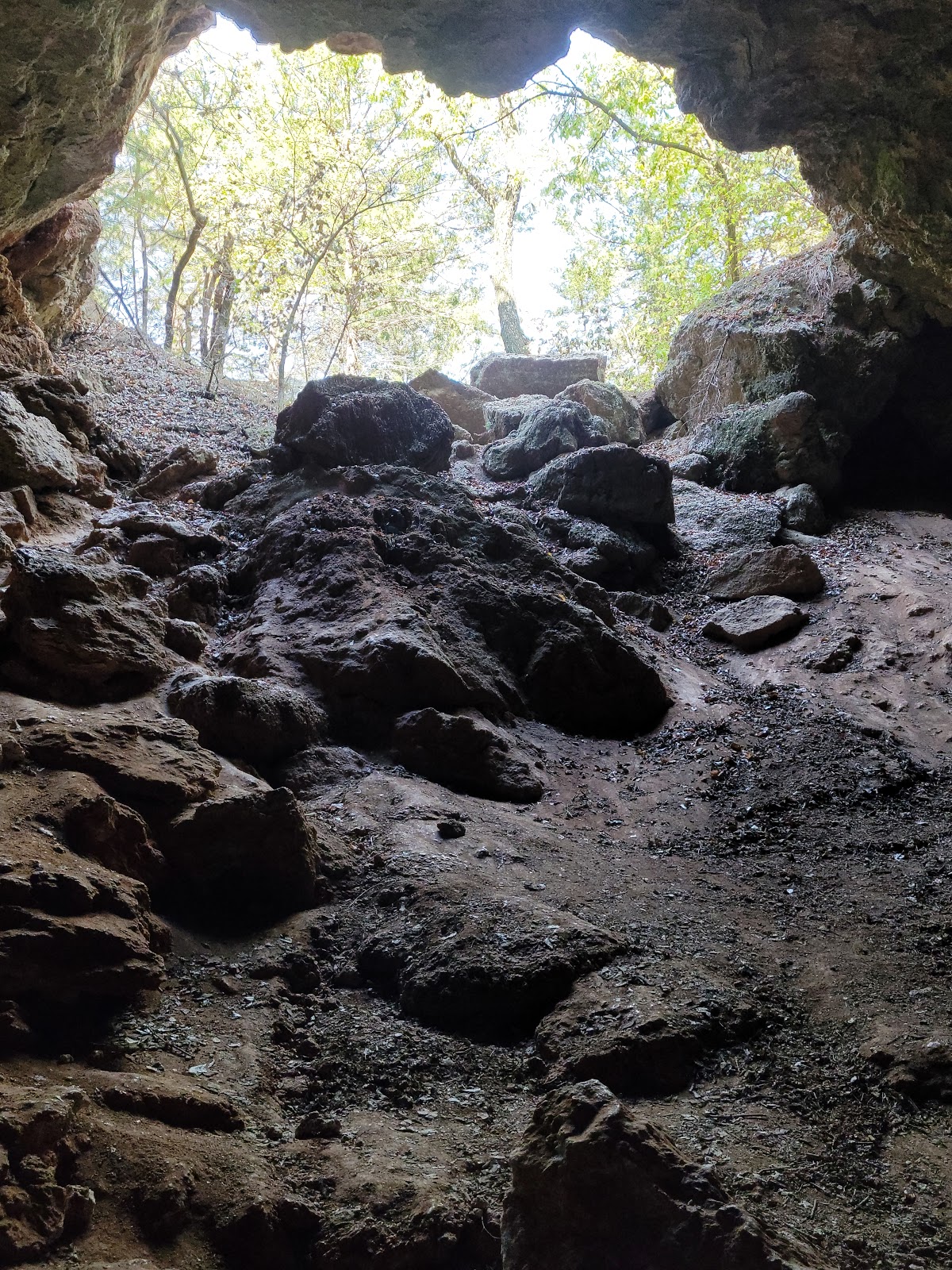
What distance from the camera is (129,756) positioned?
4.53 meters

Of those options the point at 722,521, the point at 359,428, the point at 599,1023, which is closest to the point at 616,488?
the point at 722,521

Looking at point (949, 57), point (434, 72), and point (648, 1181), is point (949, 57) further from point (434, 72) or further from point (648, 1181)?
point (648, 1181)

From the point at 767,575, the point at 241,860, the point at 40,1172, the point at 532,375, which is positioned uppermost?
the point at 532,375

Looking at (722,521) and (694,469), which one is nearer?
(722,521)

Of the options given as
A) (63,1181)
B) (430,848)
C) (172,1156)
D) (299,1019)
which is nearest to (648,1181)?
(172,1156)

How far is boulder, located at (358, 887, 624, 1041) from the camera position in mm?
3639

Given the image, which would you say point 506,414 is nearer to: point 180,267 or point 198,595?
point 180,267

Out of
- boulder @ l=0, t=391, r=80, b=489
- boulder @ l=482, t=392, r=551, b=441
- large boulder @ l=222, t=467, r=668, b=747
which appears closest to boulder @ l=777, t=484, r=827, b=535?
large boulder @ l=222, t=467, r=668, b=747

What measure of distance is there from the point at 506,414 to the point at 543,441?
256 cm

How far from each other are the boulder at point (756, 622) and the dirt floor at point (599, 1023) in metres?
2.02

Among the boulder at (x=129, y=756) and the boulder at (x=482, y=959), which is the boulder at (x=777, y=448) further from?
the boulder at (x=129, y=756)

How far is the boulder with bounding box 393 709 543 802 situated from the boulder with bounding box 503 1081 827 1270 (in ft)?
12.8

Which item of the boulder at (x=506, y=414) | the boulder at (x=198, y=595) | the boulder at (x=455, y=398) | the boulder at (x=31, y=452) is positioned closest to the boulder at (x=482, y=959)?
the boulder at (x=198, y=595)

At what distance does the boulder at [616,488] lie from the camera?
36.2 feet
